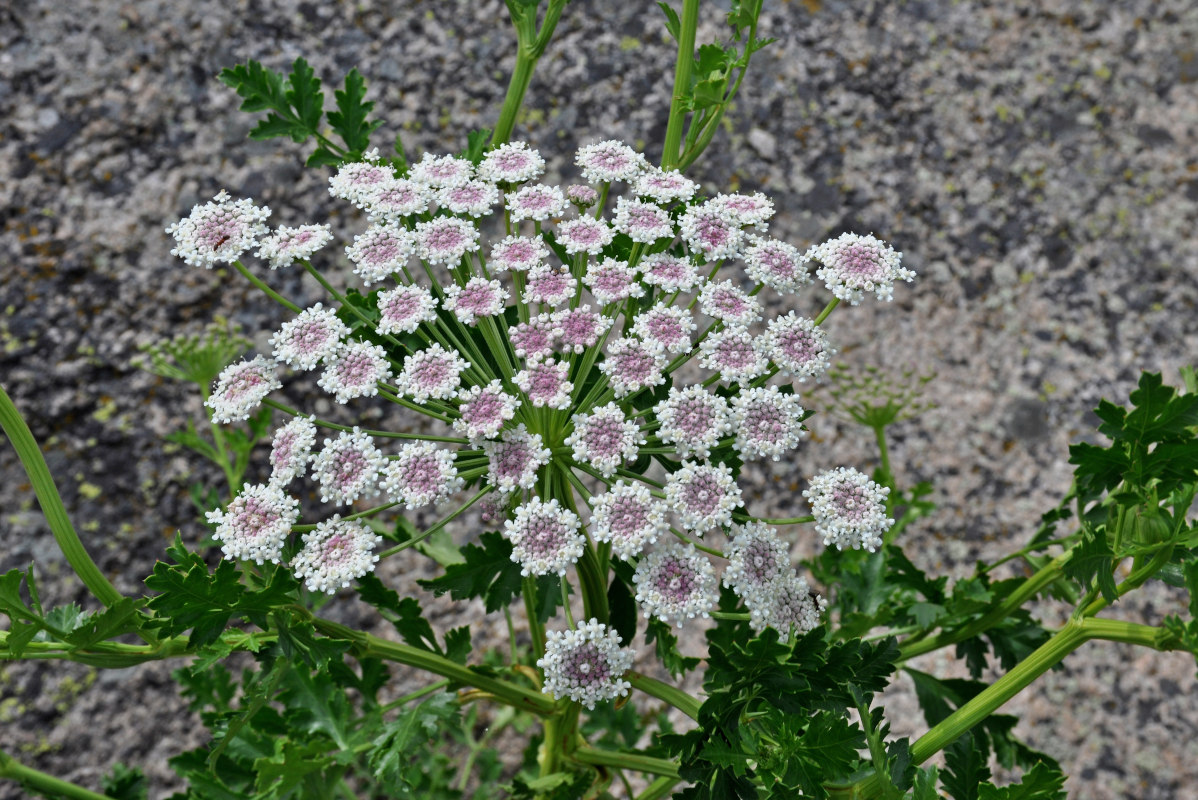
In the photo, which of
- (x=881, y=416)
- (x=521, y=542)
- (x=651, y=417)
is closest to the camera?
(x=521, y=542)

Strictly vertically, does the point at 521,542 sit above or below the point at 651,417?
below

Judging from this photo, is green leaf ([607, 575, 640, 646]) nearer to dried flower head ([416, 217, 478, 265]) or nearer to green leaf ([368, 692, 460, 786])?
green leaf ([368, 692, 460, 786])

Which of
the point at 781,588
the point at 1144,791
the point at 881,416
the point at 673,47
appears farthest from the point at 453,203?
the point at 1144,791

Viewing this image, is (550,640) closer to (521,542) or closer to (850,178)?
(521,542)

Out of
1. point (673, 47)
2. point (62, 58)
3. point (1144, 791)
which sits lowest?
point (1144, 791)

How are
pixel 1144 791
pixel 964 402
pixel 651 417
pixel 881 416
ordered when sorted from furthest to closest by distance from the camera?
1. pixel 964 402
2. pixel 1144 791
3. pixel 881 416
4. pixel 651 417

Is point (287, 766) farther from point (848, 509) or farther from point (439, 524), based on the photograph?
point (848, 509)

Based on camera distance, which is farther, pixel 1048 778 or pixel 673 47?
pixel 673 47
